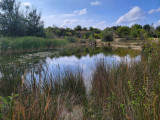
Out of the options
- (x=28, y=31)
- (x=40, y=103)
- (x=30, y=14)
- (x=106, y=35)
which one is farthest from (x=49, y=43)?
(x=106, y=35)

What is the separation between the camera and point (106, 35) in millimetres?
33625

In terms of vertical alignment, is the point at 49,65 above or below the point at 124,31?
below

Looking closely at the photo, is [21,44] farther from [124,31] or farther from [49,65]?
[124,31]

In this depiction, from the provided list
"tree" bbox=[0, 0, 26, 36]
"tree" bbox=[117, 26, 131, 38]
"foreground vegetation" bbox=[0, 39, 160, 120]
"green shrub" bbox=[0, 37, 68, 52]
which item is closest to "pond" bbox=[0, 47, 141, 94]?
"foreground vegetation" bbox=[0, 39, 160, 120]

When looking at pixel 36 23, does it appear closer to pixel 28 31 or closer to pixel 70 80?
pixel 28 31

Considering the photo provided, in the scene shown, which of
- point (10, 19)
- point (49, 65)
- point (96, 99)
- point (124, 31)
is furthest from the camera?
point (124, 31)

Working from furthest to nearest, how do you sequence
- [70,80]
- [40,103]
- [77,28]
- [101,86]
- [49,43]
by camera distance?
[77,28], [49,43], [70,80], [101,86], [40,103]

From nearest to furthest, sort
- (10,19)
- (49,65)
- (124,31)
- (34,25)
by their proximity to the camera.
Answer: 1. (49,65)
2. (10,19)
3. (34,25)
4. (124,31)

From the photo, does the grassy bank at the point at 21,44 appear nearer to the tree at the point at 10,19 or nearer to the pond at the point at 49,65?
the pond at the point at 49,65

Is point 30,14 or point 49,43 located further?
point 30,14

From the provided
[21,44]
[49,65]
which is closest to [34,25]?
[21,44]

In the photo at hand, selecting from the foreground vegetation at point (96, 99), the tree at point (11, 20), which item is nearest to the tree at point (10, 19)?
the tree at point (11, 20)

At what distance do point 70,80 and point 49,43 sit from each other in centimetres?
1299

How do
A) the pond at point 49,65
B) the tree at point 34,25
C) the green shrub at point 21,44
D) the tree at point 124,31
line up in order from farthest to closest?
the tree at point 124,31, the tree at point 34,25, the green shrub at point 21,44, the pond at point 49,65
